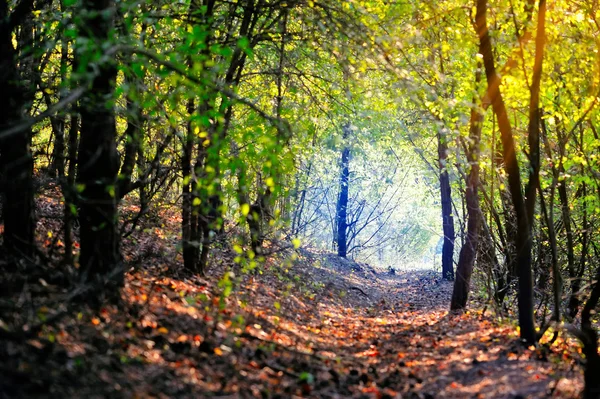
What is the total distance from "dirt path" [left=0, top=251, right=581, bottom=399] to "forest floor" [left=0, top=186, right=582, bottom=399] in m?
0.02

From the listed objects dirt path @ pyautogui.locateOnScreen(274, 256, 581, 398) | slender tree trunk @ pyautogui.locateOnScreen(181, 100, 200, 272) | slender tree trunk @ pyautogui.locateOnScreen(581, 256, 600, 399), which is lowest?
dirt path @ pyautogui.locateOnScreen(274, 256, 581, 398)

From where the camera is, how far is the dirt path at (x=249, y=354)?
14.4 ft

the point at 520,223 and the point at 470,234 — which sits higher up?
the point at 520,223

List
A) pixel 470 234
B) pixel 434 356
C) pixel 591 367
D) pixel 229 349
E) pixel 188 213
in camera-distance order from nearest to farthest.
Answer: pixel 591 367
pixel 229 349
pixel 434 356
pixel 188 213
pixel 470 234

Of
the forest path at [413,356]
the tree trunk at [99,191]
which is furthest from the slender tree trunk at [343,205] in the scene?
the tree trunk at [99,191]

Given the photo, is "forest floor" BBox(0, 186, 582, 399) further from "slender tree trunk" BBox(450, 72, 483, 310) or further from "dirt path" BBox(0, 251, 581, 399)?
"slender tree trunk" BBox(450, 72, 483, 310)

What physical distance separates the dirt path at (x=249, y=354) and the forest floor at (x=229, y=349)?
0.02m

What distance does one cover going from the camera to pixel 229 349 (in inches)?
233

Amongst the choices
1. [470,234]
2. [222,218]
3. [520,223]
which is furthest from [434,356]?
[470,234]

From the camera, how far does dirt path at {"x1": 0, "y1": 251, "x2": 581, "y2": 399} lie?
14.4 feet

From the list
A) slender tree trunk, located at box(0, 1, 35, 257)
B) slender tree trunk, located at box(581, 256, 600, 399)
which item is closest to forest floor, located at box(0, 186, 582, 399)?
slender tree trunk, located at box(581, 256, 600, 399)

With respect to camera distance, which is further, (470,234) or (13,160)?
(470,234)

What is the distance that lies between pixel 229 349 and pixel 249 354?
9.7 inches

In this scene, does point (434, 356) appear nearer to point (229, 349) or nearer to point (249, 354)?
point (249, 354)
